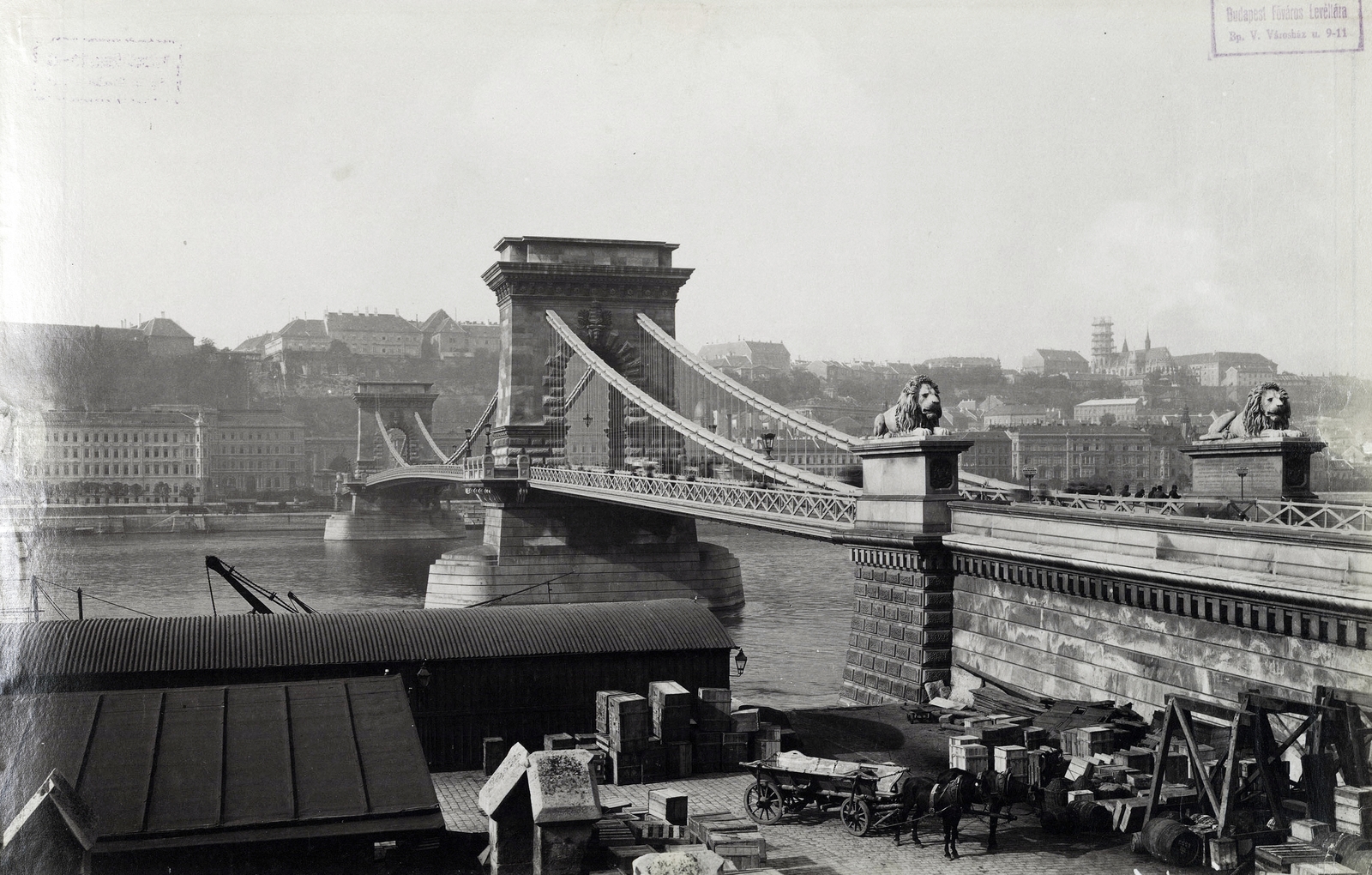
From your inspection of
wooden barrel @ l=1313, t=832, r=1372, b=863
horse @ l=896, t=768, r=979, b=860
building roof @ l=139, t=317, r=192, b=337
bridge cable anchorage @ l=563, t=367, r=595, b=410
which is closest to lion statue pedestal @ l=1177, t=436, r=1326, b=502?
wooden barrel @ l=1313, t=832, r=1372, b=863

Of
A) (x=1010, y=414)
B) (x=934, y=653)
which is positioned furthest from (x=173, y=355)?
(x=934, y=653)

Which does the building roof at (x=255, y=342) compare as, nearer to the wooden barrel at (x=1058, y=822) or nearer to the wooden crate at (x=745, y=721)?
the wooden crate at (x=745, y=721)

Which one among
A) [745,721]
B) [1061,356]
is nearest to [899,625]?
[745,721]

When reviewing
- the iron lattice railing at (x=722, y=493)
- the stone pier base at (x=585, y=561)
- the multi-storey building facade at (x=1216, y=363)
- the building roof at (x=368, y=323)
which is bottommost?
the stone pier base at (x=585, y=561)

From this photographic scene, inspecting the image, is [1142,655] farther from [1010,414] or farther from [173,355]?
[173,355]

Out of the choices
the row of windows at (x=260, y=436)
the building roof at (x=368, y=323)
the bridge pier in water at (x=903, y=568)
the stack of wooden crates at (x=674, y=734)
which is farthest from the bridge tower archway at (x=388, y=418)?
the stack of wooden crates at (x=674, y=734)

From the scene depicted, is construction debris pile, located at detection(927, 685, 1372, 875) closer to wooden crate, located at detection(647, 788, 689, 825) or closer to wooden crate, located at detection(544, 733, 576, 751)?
wooden crate, located at detection(647, 788, 689, 825)

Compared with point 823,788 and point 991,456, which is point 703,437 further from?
point 991,456
